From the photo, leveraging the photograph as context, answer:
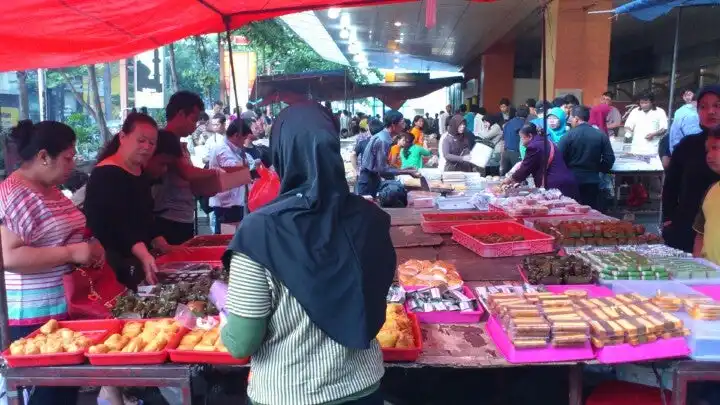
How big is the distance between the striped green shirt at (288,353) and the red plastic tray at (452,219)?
9.42ft

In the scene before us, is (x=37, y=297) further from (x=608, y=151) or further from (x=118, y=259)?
(x=608, y=151)

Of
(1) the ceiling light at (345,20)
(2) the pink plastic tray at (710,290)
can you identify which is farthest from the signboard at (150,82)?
(2) the pink plastic tray at (710,290)

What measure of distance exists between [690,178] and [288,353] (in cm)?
381

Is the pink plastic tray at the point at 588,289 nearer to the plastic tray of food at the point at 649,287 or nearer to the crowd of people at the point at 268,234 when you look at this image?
the plastic tray of food at the point at 649,287

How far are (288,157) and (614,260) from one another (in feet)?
7.70

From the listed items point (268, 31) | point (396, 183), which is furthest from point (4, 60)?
point (268, 31)

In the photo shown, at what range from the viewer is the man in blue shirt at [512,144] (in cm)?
1004

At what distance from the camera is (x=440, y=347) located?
7.82ft

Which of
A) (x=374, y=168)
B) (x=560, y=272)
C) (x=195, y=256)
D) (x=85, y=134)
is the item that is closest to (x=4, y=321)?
(x=195, y=256)

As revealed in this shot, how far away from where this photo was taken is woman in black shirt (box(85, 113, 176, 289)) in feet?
10.4

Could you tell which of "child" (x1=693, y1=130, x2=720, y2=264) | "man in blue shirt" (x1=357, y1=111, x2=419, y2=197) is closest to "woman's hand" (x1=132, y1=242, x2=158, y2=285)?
"child" (x1=693, y1=130, x2=720, y2=264)

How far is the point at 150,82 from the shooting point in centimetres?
1313

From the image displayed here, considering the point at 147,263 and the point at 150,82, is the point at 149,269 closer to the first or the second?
the point at 147,263

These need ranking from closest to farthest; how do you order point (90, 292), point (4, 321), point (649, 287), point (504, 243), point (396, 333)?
point (396, 333), point (4, 321), point (90, 292), point (649, 287), point (504, 243)
